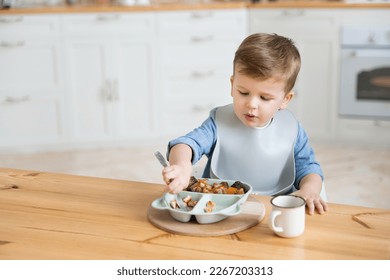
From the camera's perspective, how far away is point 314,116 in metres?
4.09

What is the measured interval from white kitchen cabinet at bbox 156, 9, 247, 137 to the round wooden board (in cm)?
285

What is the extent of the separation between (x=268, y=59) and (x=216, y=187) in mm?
337

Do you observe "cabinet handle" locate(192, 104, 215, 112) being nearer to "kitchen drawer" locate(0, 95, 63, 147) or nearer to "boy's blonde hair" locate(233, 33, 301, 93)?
"kitchen drawer" locate(0, 95, 63, 147)

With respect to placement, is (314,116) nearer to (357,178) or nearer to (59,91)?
(357,178)

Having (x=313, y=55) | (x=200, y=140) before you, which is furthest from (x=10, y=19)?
(x=200, y=140)

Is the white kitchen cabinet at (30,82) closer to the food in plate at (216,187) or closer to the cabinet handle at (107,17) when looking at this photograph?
the cabinet handle at (107,17)

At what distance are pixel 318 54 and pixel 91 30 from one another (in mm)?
1534

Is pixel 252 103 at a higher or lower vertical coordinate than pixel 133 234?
higher

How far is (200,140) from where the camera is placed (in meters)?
1.53

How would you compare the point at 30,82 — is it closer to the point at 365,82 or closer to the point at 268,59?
the point at 365,82

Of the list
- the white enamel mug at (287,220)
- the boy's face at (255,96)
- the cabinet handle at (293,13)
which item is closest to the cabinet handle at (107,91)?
the cabinet handle at (293,13)

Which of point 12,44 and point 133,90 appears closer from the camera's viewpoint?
point 12,44

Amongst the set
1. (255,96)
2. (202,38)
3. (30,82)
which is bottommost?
(30,82)
